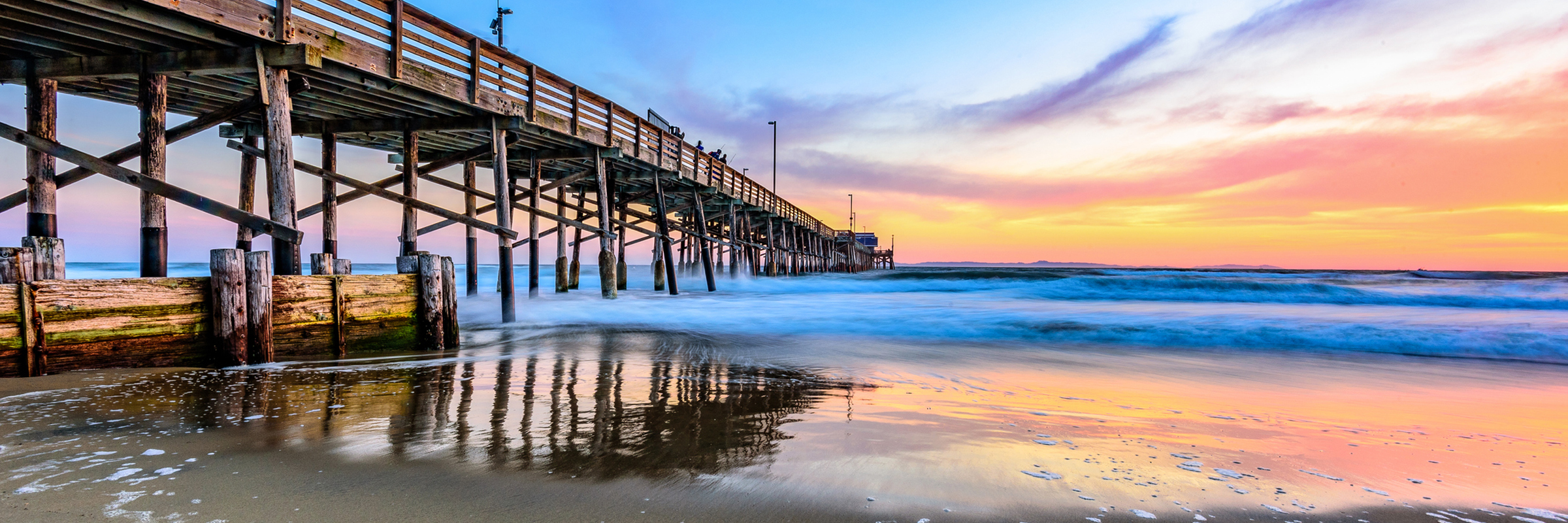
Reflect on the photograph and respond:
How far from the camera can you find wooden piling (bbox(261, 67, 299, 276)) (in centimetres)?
580

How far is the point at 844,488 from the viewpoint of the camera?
238 cm

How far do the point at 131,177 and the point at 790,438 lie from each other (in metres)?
5.87

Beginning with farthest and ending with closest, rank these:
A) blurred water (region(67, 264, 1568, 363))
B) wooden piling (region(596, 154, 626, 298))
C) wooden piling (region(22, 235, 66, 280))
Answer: wooden piling (region(596, 154, 626, 298)) → blurred water (region(67, 264, 1568, 363)) → wooden piling (region(22, 235, 66, 280))

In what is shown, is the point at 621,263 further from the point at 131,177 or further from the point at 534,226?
the point at 131,177

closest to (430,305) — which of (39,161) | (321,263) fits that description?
(321,263)

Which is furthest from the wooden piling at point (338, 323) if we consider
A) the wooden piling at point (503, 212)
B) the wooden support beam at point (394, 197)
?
the wooden piling at point (503, 212)

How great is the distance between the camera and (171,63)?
19.2ft

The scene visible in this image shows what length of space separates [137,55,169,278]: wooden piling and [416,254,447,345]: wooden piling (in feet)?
7.52

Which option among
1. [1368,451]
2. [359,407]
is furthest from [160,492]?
[1368,451]

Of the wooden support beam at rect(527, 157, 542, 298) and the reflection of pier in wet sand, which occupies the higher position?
the wooden support beam at rect(527, 157, 542, 298)

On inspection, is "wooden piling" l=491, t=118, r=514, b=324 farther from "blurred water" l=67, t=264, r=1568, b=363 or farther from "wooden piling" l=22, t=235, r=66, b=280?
"wooden piling" l=22, t=235, r=66, b=280

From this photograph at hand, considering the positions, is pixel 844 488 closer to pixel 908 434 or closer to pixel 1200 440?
pixel 908 434

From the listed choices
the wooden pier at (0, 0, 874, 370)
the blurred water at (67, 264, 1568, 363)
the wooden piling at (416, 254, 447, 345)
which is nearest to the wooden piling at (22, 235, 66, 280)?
the wooden pier at (0, 0, 874, 370)

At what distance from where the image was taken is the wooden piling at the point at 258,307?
4.79 metres
